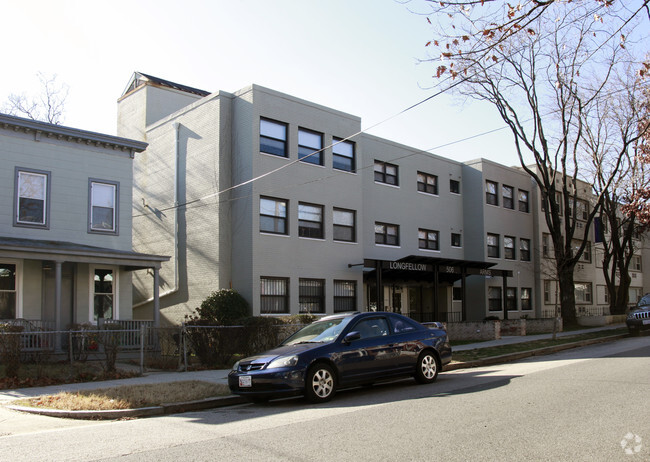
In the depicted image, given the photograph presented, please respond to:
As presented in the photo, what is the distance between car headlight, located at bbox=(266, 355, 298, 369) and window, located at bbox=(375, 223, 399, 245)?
17.1 m

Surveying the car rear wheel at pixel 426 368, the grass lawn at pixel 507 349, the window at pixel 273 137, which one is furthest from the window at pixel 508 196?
the car rear wheel at pixel 426 368

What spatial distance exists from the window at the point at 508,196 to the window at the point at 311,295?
15190 millimetres

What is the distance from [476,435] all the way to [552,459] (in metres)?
1.13

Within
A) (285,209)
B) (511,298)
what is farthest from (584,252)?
(285,209)

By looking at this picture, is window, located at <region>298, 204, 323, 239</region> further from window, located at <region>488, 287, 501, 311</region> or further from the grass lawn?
window, located at <region>488, 287, 501, 311</region>

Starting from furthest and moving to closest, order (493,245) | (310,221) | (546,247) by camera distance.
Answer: (546,247) < (493,245) < (310,221)

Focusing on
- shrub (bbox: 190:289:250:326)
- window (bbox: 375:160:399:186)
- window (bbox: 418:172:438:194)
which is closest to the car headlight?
shrub (bbox: 190:289:250:326)

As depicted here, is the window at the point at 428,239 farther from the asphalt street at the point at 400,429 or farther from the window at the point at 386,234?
the asphalt street at the point at 400,429

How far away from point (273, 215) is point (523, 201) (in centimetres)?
1940

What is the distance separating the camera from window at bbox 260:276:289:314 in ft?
70.9

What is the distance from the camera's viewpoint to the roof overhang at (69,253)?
15.9 meters

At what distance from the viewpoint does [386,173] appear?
1083 inches

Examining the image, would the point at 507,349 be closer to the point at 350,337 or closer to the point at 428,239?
the point at 350,337

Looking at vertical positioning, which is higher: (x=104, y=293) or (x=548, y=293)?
(x=104, y=293)
